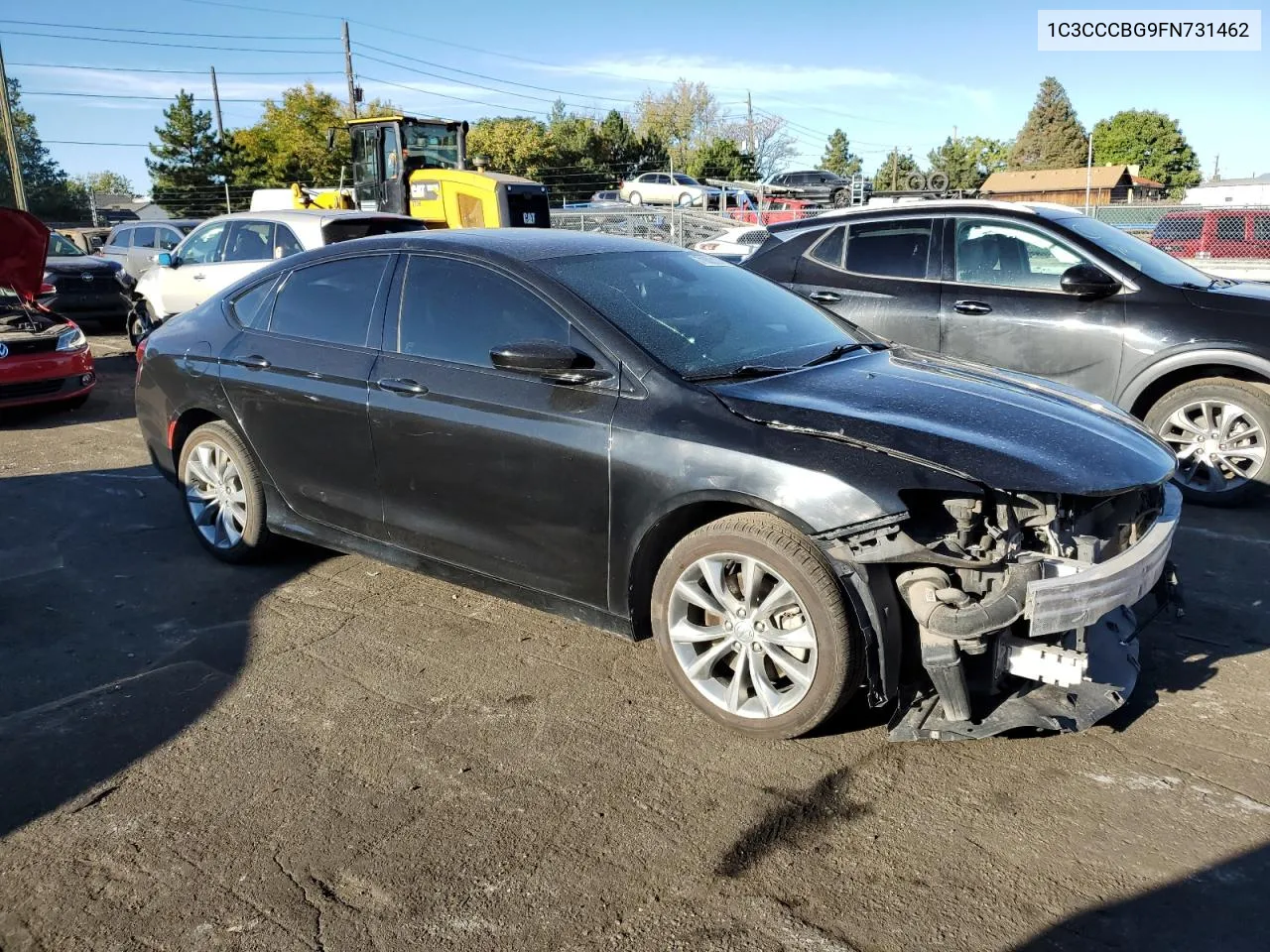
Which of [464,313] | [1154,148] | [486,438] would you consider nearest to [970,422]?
[486,438]

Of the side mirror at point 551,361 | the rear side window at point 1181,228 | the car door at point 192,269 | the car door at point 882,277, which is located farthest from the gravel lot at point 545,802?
the rear side window at point 1181,228

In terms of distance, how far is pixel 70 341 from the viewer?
9.29 m

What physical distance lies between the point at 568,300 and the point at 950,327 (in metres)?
3.52

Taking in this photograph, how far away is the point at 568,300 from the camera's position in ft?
12.8

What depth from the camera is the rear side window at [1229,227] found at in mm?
16734

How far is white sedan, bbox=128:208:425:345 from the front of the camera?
1050 centimetres

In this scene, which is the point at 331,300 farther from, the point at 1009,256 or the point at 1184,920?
the point at 1009,256

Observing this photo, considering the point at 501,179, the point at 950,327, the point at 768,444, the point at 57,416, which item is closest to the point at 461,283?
the point at 768,444

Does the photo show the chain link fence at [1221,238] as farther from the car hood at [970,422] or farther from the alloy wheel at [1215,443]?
the car hood at [970,422]

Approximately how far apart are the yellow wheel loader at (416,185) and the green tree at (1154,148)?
7545 centimetres

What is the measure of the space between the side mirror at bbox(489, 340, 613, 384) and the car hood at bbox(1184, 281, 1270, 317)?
13.6 feet

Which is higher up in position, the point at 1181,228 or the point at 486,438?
the point at 1181,228

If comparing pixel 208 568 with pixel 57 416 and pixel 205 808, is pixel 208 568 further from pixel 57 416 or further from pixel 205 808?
pixel 57 416

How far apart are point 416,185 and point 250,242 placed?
6.27 metres
